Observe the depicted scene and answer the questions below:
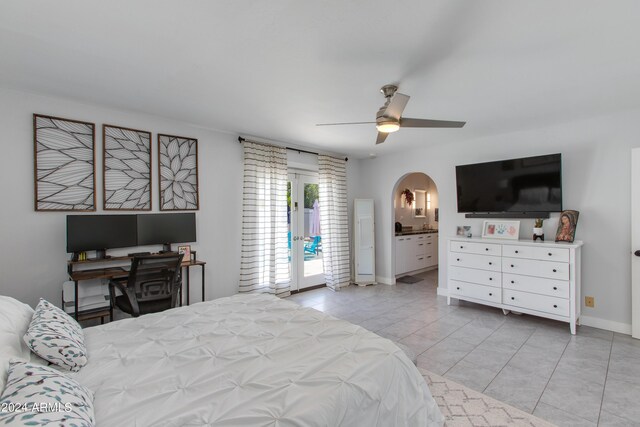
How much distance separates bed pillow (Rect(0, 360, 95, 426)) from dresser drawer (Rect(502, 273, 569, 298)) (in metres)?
4.26

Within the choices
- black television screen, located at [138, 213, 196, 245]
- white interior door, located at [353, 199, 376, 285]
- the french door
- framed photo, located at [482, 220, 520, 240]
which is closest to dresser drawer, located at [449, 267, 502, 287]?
framed photo, located at [482, 220, 520, 240]

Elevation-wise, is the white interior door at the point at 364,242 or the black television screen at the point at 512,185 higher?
the black television screen at the point at 512,185

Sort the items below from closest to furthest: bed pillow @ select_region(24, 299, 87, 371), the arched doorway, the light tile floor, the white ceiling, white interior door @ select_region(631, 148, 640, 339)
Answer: bed pillow @ select_region(24, 299, 87, 371) < the white ceiling < the light tile floor < white interior door @ select_region(631, 148, 640, 339) < the arched doorway

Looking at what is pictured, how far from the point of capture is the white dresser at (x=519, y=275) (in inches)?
135

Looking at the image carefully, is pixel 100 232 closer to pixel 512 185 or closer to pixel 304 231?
pixel 304 231

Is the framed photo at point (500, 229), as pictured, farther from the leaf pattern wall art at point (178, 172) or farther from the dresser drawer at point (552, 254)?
the leaf pattern wall art at point (178, 172)

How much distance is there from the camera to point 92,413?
109cm

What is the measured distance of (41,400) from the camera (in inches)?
38.3

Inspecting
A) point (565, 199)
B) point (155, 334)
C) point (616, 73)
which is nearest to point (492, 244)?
point (565, 199)

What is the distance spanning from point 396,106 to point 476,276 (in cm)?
290

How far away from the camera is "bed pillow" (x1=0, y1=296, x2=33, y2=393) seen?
1204mm

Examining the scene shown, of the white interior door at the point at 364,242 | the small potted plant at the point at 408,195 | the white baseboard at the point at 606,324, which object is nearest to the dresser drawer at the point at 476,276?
the white baseboard at the point at 606,324

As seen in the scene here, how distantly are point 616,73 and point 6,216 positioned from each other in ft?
17.9

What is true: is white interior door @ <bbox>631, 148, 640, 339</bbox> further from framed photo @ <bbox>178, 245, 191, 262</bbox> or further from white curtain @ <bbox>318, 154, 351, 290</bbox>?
framed photo @ <bbox>178, 245, 191, 262</bbox>
